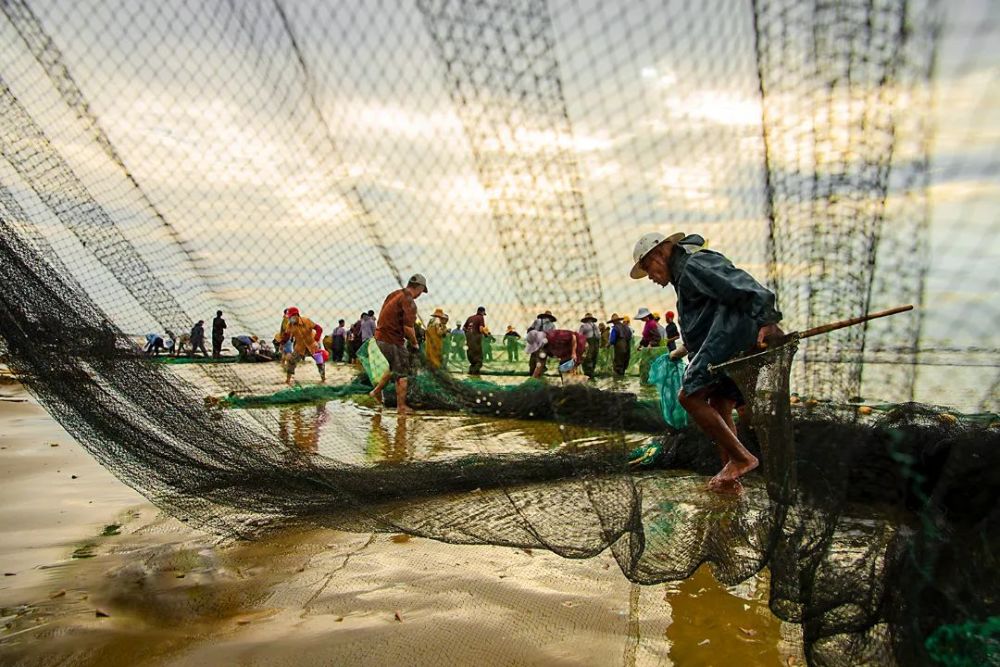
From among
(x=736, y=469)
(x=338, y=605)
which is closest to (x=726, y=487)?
(x=736, y=469)

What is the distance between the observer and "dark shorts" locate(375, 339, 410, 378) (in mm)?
7832

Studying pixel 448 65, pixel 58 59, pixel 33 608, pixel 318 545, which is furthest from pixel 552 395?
pixel 58 59

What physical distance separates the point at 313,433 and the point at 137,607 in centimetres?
377

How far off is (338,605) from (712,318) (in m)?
2.69

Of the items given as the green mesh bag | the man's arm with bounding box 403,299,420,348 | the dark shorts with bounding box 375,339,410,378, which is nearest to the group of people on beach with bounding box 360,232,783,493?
the green mesh bag

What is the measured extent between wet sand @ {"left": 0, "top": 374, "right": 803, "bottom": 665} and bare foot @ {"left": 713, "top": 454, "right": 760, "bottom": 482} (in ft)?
4.24

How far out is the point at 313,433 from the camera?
6.41m

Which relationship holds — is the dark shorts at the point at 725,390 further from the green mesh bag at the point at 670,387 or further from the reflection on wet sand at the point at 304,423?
the reflection on wet sand at the point at 304,423

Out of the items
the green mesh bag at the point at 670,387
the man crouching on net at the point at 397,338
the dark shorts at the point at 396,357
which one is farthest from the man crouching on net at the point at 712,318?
the dark shorts at the point at 396,357

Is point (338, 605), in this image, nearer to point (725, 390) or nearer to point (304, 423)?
point (725, 390)

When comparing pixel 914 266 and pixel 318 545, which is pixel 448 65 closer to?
pixel 318 545

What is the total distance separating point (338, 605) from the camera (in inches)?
104

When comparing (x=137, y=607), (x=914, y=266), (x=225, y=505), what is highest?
(x=914, y=266)

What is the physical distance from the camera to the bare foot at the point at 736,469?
4.25 m
